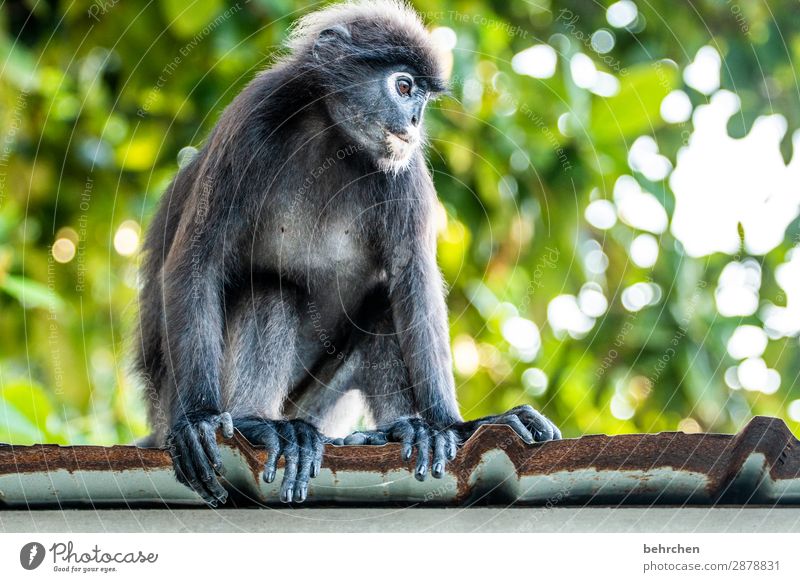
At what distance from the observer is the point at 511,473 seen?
11.0 ft

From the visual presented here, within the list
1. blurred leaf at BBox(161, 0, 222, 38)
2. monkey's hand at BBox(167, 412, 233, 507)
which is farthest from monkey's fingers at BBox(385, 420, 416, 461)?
blurred leaf at BBox(161, 0, 222, 38)

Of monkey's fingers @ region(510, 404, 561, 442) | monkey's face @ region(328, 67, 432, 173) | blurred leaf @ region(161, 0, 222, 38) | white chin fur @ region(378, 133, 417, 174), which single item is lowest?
monkey's fingers @ region(510, 404, 561, 442)

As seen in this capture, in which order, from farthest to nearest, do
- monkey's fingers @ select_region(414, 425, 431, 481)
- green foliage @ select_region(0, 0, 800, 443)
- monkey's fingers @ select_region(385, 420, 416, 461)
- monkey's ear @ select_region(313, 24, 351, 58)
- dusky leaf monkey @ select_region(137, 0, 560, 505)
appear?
green foliage @ select_region(0, 0, 800, 443) < monkey's ear @ select_region(313, 24, 351, 58) < dusky leaf monkey @ select_region(137, 0, 560, 505) < monkey's fingers @ select_region(385, 420, 416, 461) < monkey's fingers @ select_region(414, 425, 431, 481)

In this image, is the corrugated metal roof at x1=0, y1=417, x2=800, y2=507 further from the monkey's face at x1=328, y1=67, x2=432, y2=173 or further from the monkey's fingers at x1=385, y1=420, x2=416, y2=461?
Result: the monkey's face at x1=328, y1=67, x2=432, y2=173

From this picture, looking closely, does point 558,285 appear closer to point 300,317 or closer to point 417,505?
point 300,317

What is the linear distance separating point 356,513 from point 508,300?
518cm

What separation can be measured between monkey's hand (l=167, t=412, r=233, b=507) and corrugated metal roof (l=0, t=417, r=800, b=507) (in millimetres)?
129

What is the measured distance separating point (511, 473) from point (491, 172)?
15.2 feet

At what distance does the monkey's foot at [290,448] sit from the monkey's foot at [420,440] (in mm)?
279

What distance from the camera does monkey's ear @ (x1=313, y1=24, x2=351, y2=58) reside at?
5672 millimetres

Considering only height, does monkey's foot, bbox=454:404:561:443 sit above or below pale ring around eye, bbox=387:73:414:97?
below

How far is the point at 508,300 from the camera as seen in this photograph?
8469 millimetres

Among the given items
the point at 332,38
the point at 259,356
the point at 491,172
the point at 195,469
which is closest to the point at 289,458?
the point at 195,469

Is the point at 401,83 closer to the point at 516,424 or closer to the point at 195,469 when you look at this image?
the point at 516,424
